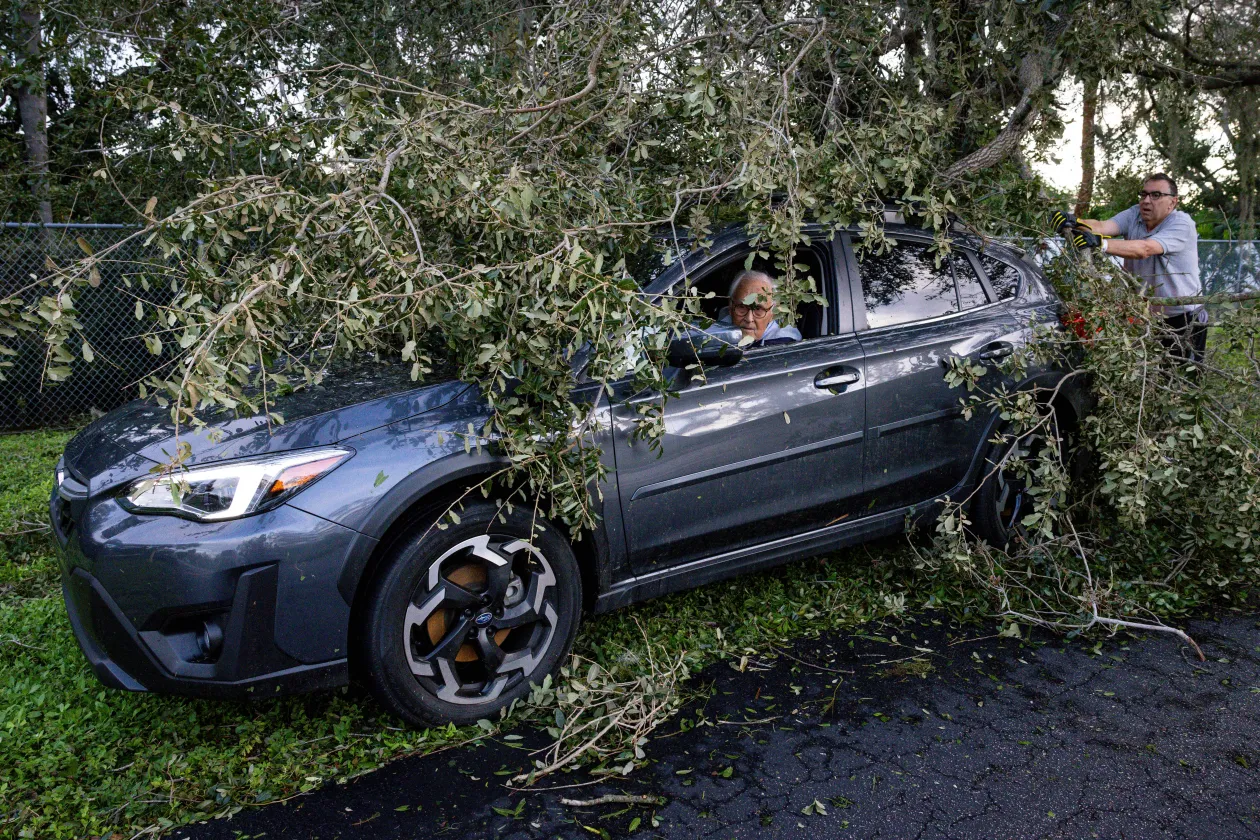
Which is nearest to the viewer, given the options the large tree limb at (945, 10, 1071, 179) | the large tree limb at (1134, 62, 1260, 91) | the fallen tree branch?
the fallen tree branch

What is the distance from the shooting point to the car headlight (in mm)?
2775

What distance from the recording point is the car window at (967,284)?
4398mm

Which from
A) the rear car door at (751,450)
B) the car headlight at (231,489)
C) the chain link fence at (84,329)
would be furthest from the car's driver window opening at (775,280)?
the chain link fence at (84,329)

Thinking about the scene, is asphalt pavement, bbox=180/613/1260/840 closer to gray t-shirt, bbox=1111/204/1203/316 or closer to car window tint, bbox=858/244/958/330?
car window tint, bbox=858/244/958/330

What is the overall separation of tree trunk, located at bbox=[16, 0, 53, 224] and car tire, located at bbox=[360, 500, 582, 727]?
4.73 metres

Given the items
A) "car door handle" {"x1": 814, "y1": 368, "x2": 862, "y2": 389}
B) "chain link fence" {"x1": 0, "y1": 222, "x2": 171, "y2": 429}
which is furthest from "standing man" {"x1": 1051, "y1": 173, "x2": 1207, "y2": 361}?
"chain link fence" {"x1": 0, "y1": 222, "x2": 171, "y2": 429}

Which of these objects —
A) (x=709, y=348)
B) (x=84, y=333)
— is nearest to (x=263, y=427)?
(x=709, y=348)

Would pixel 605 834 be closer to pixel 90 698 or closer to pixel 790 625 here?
pixel 790 625

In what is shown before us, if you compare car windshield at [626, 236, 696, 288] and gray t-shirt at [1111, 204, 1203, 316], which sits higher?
car windshield at [626, 236, 696, 288]

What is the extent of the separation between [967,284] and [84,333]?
24.5 ft

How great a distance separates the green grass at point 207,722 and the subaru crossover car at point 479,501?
0.33 meters

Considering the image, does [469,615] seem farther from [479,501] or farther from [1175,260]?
[1175,260]

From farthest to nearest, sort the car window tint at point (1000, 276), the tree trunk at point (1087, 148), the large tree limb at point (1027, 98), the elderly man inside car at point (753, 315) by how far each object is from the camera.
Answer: the tree trunk at point (1087, 148)
the large tree limb at point (1027, 98)
the car window tint at point (1000, 276)
the elderly man inside car at point (753, 315)

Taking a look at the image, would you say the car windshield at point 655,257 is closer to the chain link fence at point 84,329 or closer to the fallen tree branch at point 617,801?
the fallen tree branch at point 617,801
